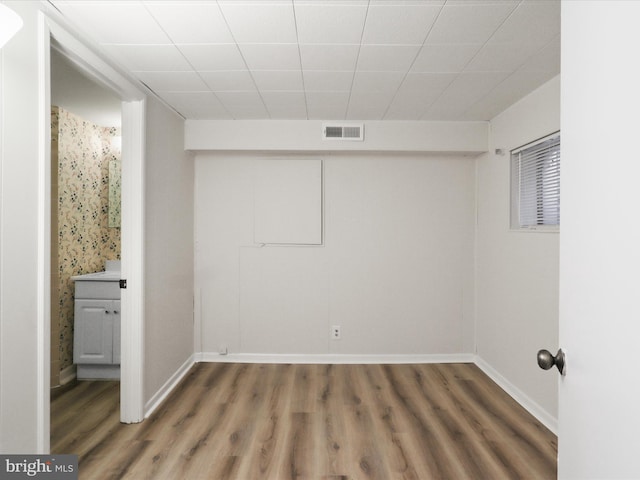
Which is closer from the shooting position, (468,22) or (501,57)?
(468,22)

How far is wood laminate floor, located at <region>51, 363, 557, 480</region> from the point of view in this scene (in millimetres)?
2037

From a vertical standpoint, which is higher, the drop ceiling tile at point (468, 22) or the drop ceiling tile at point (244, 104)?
the drop ceiling tile at point (244, 104)

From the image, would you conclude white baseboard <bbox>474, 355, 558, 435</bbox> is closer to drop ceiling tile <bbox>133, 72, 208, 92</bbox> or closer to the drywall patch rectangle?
the drywall patch rectangle

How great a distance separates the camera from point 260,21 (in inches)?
71.8

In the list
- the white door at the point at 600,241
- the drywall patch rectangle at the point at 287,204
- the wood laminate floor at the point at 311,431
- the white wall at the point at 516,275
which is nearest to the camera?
the white door at the point at 600,241

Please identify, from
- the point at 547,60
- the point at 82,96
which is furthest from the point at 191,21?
the point at 547,60

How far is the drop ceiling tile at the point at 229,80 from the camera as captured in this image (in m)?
2.44

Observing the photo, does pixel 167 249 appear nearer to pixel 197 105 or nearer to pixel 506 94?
pixel 197 105

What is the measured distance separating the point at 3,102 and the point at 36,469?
4.89 ft

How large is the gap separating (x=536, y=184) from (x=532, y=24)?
1327 millimetres

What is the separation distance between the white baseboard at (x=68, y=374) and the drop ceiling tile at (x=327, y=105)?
3.16 m

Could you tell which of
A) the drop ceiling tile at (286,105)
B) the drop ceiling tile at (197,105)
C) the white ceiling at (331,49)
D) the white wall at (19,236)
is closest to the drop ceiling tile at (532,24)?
the white ceiling at (331,49)

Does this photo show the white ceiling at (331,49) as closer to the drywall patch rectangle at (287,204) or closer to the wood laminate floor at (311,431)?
the drywall patch rectangle at (287,204)

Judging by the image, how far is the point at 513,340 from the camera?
2998mm
